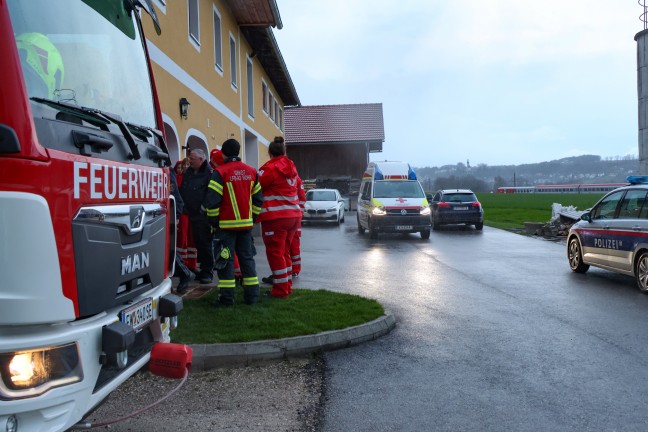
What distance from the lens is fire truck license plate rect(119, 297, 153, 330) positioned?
9.78 feet

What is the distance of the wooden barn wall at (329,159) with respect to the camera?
41031 millimetres

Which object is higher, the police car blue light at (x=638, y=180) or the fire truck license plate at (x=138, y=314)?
the police car blue light at (x=638, y=180)

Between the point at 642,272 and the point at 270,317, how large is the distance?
5518mm

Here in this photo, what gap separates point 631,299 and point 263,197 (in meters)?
5.07

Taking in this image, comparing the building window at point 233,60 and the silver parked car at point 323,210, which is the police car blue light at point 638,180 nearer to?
the building window at point 233,60

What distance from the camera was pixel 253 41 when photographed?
62.5ft

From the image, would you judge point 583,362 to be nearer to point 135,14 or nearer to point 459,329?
point 459,329

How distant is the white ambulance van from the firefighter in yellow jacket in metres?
10.8

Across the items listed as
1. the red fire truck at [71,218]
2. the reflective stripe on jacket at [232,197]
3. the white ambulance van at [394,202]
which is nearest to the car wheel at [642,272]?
the reflective stripe on jacket at [232,197]

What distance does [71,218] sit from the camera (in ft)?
8.16

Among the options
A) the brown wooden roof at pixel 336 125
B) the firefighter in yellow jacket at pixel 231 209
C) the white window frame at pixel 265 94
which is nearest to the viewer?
the firefighter in yellow jacket at pixel 231 209

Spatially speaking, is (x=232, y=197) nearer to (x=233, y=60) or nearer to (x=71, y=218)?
(x=71, y=218)

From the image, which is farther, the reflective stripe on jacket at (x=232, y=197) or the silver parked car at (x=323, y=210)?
the silver parked car at (x=323, y=210)

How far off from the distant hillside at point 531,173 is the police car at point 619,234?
61.6 meters
